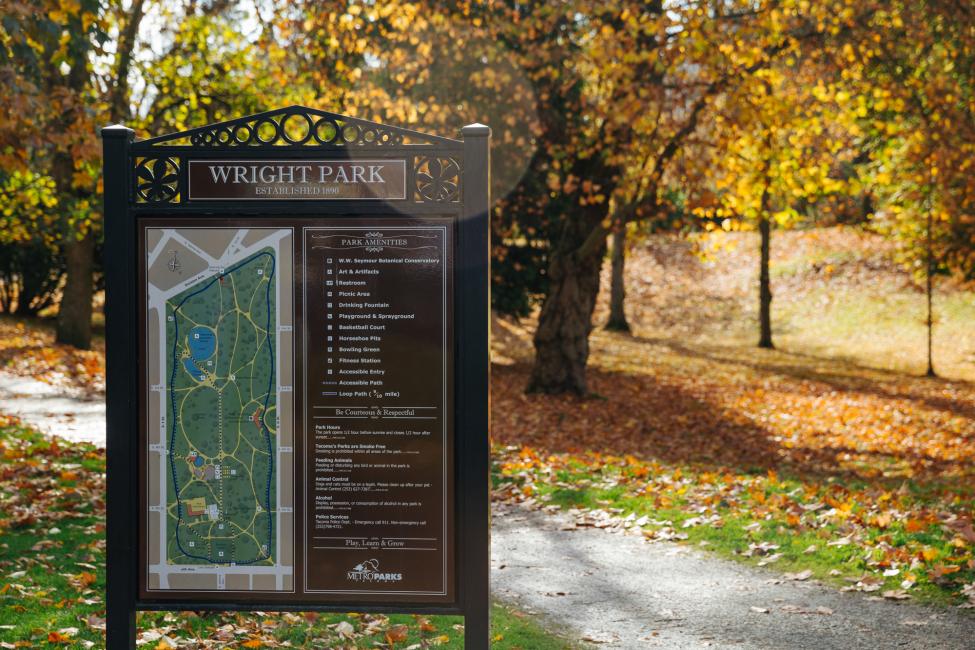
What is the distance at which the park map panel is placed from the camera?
173 inches

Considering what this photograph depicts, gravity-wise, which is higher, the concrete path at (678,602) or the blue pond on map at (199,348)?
the blue pond on map at (199,348)

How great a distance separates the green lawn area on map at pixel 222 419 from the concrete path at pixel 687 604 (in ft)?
7.62

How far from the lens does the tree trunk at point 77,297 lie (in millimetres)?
21953

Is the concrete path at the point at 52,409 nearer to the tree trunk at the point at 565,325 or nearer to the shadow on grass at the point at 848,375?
the tree trunk at the point at 565,325

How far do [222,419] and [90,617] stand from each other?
7.15 feet

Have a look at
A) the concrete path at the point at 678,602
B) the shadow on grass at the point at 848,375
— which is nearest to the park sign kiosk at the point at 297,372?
the concrete path at the point at 678,602

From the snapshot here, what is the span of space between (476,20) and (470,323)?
12.9m

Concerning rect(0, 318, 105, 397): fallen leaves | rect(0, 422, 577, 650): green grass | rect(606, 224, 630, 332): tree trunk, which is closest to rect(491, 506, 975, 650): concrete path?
rect(0, 422, 577, 650): green grass

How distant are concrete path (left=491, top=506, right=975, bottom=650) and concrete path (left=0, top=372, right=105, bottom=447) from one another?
283 inches

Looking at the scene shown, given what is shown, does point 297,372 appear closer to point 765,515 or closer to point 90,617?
point 90,617

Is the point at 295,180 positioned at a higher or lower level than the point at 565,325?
higher

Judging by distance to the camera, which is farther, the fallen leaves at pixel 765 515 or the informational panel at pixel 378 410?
the fallen leaves at pixel 765 515

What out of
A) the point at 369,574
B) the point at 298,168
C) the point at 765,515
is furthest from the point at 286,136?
the point at 765,515

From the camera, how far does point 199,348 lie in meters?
4.43
